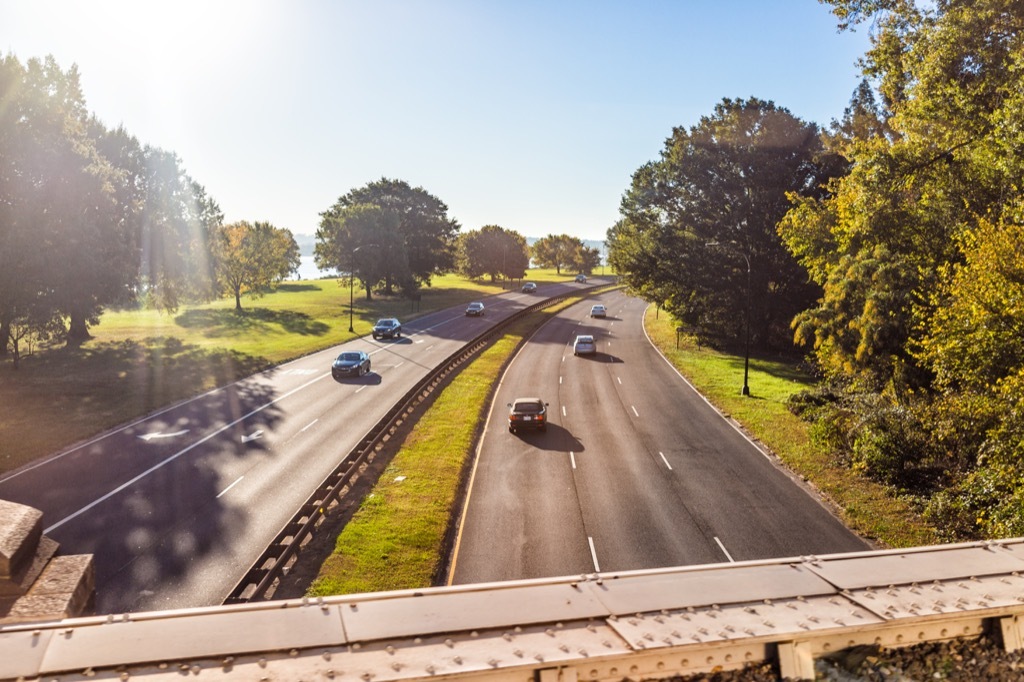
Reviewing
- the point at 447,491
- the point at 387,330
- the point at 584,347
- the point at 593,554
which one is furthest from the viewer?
the point at 387,330

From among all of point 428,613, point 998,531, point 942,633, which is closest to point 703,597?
point 942,633

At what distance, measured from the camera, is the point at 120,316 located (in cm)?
8069

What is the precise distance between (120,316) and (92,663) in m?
88.3

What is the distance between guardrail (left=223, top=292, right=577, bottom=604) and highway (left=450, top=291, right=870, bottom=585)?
4478mm

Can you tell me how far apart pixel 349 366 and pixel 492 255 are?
97859mm

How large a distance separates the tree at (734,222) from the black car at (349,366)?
29705 millimetres

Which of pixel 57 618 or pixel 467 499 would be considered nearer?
pixel 57 618

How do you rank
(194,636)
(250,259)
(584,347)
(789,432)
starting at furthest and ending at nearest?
(250,259)
(584,347)
(789,432)
(194,636)

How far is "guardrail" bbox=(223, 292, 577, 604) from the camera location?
15.6m

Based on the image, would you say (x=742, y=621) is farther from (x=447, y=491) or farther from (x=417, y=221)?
(x=417, y=221)

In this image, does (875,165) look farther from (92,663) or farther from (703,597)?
(92,663)

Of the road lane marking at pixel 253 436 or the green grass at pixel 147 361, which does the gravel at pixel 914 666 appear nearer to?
the road lane marking at pixel 253 436

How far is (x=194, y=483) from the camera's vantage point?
2359cm

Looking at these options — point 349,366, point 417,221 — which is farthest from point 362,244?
point 349,366
